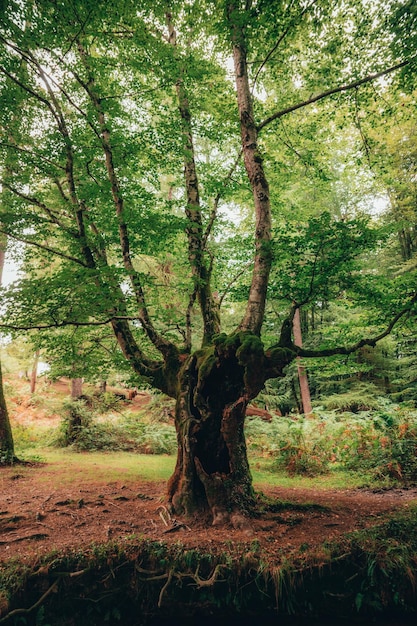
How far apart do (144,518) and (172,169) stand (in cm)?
645

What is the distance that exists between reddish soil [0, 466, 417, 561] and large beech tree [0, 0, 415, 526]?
40 cm

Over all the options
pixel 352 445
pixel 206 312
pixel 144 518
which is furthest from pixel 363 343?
pixel 352 445

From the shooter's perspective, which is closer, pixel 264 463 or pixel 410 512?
pixel 410 512

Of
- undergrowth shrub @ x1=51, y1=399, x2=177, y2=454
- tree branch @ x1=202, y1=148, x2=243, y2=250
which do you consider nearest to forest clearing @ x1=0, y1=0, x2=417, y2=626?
tree branch @ x1=202, y1=148, x2=243, y2=250

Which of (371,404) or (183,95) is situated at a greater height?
(183,95)

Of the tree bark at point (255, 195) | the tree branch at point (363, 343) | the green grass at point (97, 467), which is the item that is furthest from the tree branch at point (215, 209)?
the green grass at point (97, 467)

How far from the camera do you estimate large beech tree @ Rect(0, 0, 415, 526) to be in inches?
184

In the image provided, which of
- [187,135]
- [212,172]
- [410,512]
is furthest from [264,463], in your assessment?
[187,135]

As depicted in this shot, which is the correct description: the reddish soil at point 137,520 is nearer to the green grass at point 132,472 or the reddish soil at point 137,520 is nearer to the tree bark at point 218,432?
the tree bark at point 218,432

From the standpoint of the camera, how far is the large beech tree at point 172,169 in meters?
4.67

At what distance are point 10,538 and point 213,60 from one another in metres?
9.53

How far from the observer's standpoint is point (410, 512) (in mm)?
4727

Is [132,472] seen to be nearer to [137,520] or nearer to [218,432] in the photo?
[137,520]

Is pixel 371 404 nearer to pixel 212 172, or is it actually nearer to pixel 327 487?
pixel 327 487
